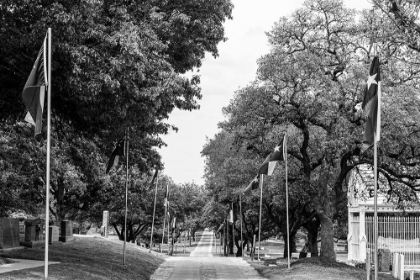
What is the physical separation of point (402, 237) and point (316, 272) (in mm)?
8992

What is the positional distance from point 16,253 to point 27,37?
10364 millimetres

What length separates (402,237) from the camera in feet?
108

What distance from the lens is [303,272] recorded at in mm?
26125

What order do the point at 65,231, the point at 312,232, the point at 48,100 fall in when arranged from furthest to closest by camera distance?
the point at 312,232, the point at 65,231, the point at 48,100

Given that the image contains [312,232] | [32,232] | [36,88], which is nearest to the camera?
[36,88]

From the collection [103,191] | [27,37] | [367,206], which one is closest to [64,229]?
[103,191]

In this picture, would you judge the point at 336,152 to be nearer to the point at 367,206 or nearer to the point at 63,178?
the point at 367,206

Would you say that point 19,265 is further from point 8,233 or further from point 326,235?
point 326,235

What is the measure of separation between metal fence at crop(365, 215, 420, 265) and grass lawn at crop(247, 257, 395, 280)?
16.2 feet

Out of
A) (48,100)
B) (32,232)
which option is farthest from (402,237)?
(48,100)

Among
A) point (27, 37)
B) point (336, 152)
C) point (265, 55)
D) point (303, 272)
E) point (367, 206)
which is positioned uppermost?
point (265, 55)

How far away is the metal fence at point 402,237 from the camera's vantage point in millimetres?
32562

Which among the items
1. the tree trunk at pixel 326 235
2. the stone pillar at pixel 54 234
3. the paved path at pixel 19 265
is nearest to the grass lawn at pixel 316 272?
the tree trunk at pixel 326 235

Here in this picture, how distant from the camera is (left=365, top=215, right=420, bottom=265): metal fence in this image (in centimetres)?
3256
